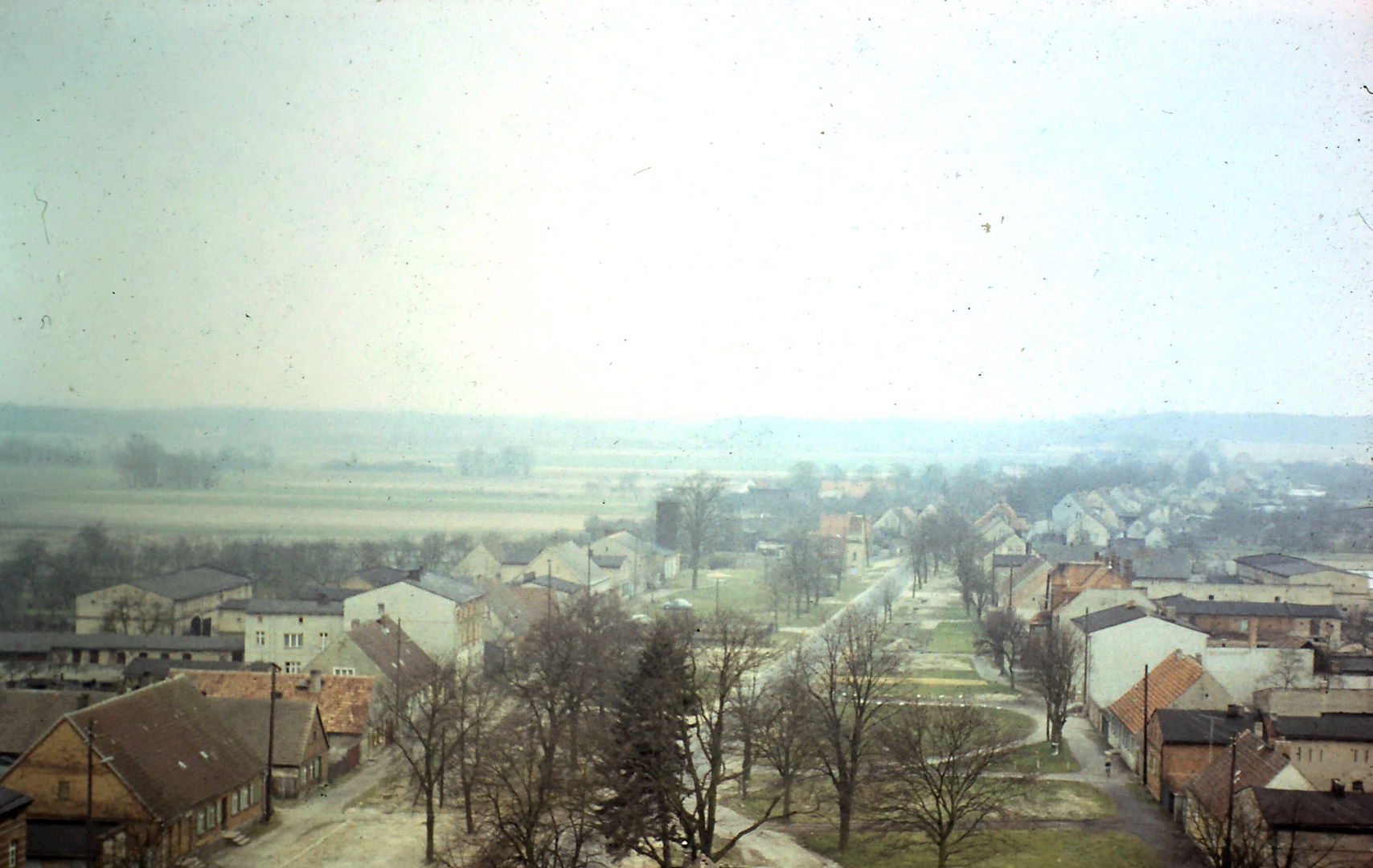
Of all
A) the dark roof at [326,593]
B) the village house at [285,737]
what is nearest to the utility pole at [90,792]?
the village house at [285,737]

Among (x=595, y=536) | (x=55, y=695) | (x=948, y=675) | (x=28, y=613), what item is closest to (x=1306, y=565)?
(x=948, y=675)

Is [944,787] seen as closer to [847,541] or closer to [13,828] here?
[13,828]

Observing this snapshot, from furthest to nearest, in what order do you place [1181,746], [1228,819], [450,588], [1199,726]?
1. [450,588]
2. [1199,726]
3. [1181,746]
4. [1228,819]

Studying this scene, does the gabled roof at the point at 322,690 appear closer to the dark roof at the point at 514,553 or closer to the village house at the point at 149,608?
the village house at the point at 149,608

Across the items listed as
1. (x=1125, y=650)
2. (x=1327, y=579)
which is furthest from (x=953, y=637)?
(x=1327, y=579)

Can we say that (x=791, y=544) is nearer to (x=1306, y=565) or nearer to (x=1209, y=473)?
(x=1306, y=565)

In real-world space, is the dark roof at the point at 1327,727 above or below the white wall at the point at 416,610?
above
